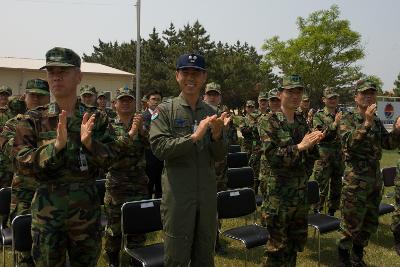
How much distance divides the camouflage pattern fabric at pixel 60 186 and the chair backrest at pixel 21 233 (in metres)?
0.96

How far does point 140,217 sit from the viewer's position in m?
4.05

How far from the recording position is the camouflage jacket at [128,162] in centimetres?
448

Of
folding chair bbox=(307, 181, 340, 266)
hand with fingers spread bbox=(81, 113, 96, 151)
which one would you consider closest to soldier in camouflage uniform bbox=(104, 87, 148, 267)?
hand with fingers spread bbox=(81, 113, 96, 151)

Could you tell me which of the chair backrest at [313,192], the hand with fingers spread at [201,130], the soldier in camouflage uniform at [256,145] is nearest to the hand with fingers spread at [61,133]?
the hand with fingers spread at [201,130]

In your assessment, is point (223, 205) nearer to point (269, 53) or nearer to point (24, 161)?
point (24, 161)

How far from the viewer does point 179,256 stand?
2893 mm

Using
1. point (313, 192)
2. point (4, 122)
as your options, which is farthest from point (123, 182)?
point (4, 122)

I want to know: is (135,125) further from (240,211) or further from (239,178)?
(239,178)

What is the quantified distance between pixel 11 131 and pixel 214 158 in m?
1.62

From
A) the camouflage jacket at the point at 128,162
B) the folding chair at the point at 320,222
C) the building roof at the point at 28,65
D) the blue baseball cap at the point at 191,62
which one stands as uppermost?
the building roof at the point at 28,65

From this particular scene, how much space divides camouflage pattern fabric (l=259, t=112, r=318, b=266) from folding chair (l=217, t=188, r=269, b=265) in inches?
14.9

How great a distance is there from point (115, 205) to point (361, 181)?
2792 millimetres

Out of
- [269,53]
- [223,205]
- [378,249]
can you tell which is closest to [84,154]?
[223,205]

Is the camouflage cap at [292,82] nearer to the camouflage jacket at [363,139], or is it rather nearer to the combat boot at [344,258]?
the camouflage jacket at [363,139]
